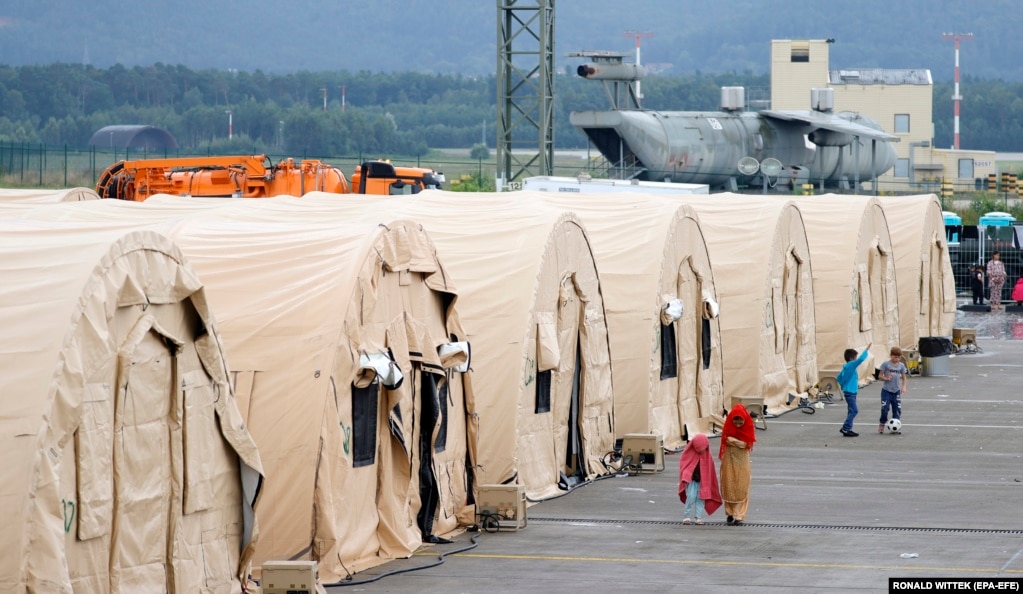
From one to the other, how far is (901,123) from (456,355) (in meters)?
81.8

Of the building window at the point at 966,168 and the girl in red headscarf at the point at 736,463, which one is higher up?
the building window at the point at 966,168

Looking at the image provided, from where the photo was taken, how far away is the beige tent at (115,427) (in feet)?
30.3

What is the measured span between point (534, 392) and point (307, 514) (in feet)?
16.2

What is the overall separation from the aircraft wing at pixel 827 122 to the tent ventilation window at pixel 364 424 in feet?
151

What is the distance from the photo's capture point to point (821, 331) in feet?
93.6

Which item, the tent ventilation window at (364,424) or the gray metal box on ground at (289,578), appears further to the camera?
the tent ventilation window at (364,424)

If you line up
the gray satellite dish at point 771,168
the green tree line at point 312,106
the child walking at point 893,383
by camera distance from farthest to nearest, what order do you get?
the green tree line at point 312,106 → the gray satellite dish at point 771,168 → the child walking at point 893,383

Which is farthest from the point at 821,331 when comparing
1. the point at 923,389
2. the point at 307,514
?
the point at 307,514

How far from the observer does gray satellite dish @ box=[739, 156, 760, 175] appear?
174 ft

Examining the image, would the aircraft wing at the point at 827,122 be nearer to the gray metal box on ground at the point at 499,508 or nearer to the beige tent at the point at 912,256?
the beige tent at the point at 912,256

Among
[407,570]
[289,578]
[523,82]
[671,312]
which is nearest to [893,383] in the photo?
[671,312]

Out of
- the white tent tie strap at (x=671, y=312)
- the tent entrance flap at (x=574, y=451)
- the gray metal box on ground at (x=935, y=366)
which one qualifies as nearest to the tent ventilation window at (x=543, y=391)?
the tent entrance flap at (x=574, y=451)

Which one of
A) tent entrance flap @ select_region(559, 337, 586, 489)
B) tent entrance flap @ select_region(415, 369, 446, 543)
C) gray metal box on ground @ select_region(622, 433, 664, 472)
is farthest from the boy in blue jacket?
tent entrance flap @ select_region(415, 369, 446, 543)

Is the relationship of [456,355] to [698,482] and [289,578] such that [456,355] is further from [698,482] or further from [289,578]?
[289,578]
